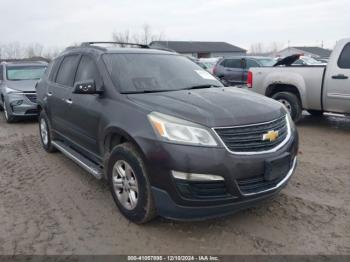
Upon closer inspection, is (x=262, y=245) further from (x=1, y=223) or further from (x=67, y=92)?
(x=67, y=92)

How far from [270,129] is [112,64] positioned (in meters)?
2.03

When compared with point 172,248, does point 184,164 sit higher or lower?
higher

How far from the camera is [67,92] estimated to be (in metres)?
4.93

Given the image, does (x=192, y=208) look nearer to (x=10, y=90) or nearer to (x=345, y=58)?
(x=345, y=58)

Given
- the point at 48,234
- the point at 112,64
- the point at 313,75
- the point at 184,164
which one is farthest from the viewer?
the point at 313,75

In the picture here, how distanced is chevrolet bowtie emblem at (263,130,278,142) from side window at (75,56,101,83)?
6.74ft

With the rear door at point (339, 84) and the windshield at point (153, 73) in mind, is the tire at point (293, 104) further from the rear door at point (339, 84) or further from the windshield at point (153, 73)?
the windshield at point (153, 73)

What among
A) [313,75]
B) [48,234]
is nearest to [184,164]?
[48,234]

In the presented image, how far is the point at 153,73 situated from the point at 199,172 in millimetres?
1761

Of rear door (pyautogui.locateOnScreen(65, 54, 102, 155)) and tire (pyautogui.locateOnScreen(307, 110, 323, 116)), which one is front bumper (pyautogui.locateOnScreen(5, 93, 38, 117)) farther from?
tire (pyautogui.locateOnScreen(307, 110, 323, 116))

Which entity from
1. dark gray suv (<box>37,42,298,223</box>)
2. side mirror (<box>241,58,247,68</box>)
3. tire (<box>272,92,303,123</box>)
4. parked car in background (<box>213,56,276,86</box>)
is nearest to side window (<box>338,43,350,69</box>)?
tire (<box>272,92,303,123</box>)

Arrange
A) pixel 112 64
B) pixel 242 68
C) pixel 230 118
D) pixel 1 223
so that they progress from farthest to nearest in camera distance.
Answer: pixel 242 68
pixel 112 64
pixel 1 223
pixel 230 118

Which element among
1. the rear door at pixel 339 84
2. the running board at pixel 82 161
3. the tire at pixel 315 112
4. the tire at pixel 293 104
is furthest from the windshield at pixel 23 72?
the rear door at pixel 339 84

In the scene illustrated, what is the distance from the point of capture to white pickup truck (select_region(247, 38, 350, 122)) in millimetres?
7087
